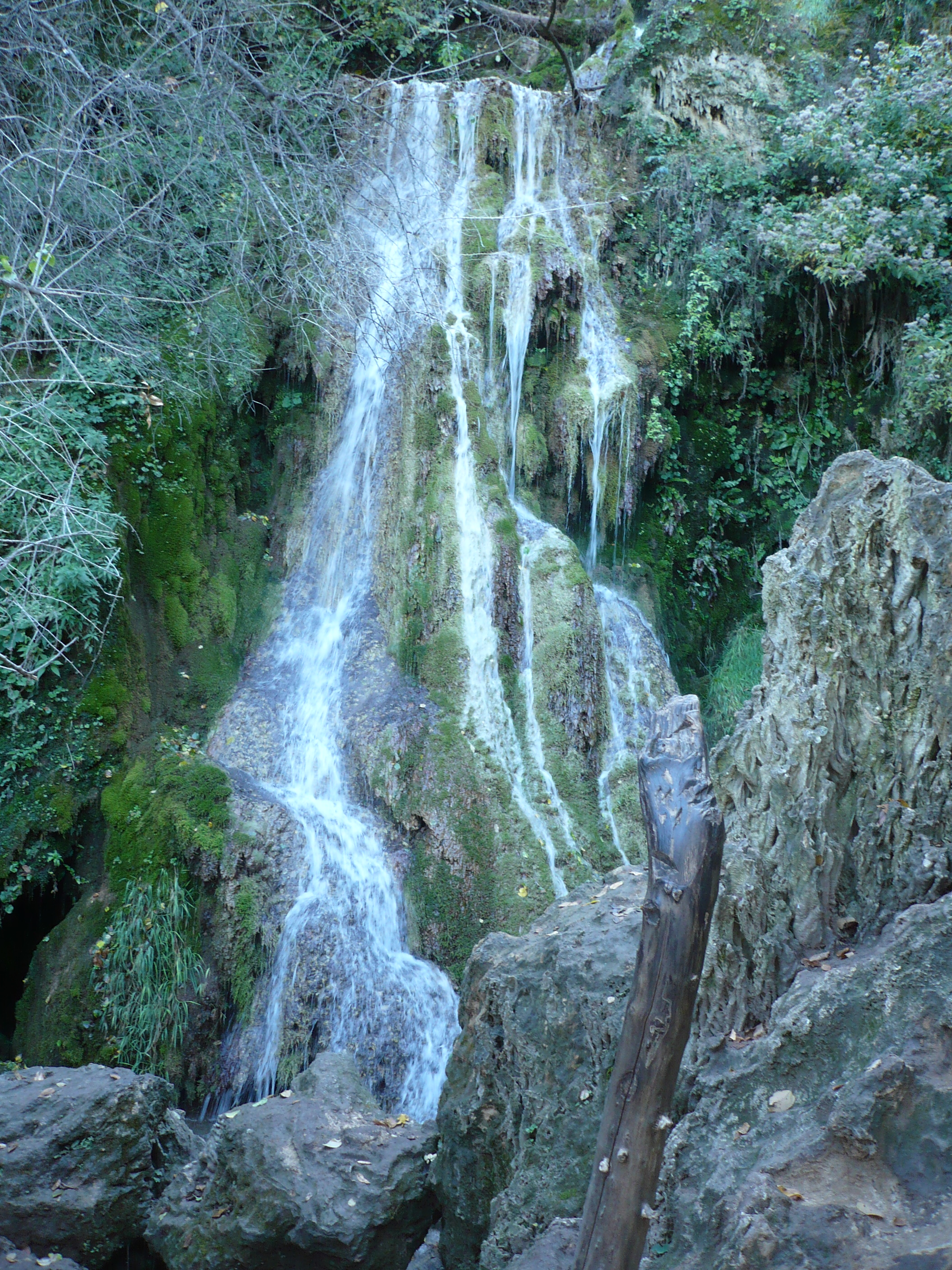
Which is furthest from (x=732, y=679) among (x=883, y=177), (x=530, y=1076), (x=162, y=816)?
(x=530, y=1076)

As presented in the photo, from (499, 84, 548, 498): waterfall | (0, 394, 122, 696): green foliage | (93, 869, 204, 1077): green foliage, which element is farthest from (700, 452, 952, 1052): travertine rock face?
(499, 84, 548, 498): waterfall

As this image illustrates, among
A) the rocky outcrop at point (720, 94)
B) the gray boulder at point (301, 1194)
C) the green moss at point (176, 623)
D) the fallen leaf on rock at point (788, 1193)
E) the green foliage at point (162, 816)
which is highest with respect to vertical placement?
the rocky outcrop at point (720, 94)

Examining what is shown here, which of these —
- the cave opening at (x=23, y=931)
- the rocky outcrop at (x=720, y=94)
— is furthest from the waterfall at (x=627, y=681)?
the rocky outcrop at (x=720, y=94)

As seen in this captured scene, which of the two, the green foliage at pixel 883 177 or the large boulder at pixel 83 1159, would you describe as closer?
the large boulder at pixel 83 1159

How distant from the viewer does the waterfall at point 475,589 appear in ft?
25.5

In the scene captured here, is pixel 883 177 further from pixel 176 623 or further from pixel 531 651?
pixel 176 623

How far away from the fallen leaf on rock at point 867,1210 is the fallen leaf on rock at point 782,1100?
448 millimetres

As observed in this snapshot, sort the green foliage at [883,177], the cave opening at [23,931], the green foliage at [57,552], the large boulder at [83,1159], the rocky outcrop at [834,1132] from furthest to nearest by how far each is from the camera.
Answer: the green foliage at [883,177]
the cave opening at [23,931]
the green foliage at [57,552]
the large boulder at [83,1159]
the rocky outcrop at [834,1132]

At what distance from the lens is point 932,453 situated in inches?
394

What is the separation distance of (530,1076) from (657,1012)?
1613 millimetres

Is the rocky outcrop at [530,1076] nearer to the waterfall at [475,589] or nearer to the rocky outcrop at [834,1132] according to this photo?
the rocky outcrop at [834,1132]

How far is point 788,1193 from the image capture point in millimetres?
2371

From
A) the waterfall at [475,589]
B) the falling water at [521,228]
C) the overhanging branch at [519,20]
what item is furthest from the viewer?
the overhanging branch at [519,20]

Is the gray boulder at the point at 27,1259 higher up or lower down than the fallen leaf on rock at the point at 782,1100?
lower down
